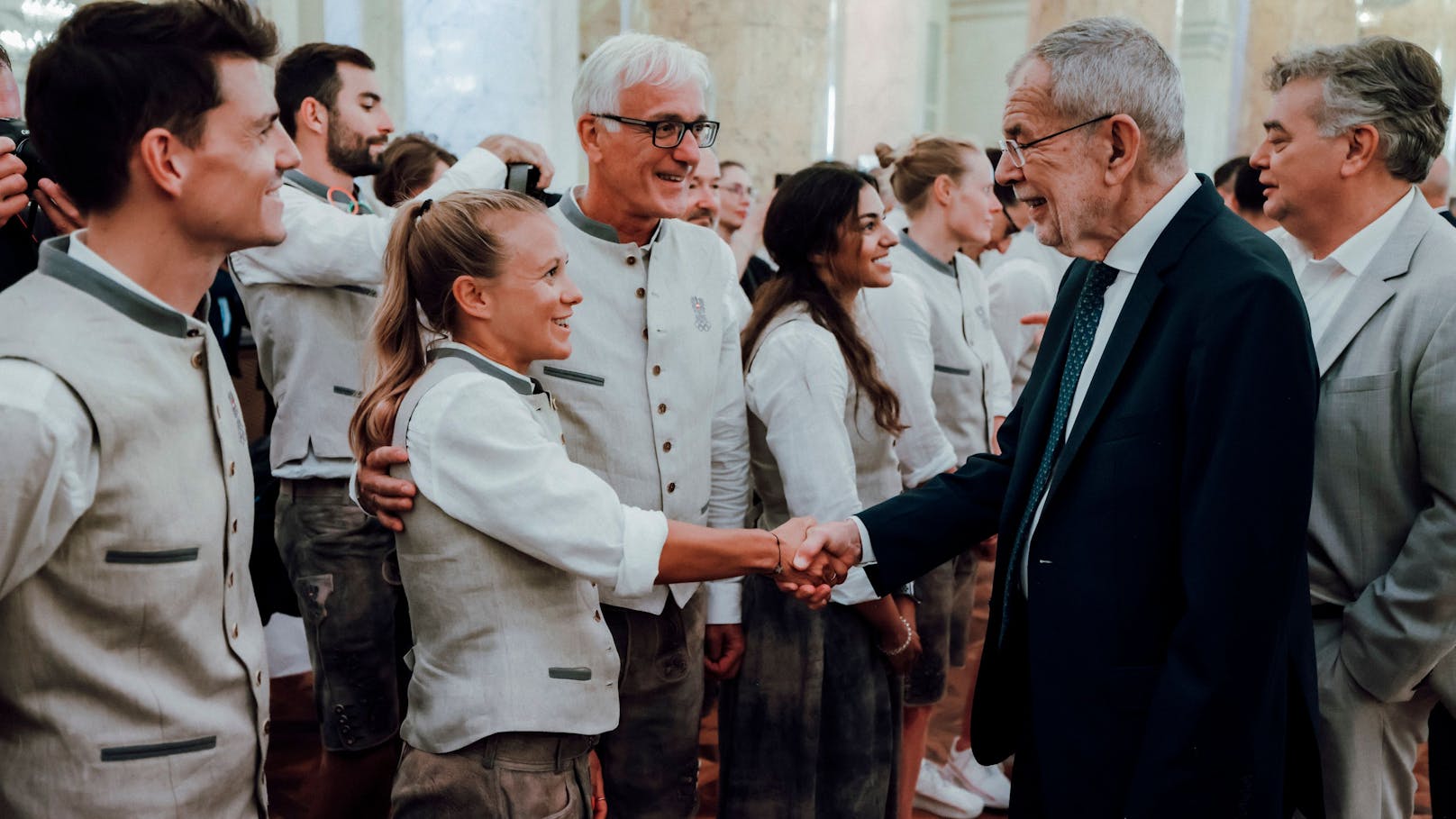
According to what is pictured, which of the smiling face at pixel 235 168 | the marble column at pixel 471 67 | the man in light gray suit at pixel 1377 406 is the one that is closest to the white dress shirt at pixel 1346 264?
the man in light gray suit at pixel 1377 406

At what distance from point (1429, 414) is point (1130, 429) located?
0.64 meters

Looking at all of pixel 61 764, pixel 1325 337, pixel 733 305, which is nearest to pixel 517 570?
pixel 61 764

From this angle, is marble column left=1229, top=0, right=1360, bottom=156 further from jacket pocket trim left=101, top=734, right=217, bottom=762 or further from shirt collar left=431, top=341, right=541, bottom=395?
jacket pocket trim left=101, top=734, right=217, bottom=762

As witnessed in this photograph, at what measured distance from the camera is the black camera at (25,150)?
75.2 inches

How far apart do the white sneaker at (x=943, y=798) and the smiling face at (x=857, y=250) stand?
4.94 feet

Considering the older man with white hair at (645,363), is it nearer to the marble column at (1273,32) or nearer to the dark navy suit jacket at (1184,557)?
the dark navy suit jacket at (1184,557)

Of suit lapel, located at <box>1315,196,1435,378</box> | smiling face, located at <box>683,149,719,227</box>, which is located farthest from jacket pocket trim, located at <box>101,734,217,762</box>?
smiling face, located at <box>683,149,719,227</box>

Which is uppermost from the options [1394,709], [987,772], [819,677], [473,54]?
[473,54]

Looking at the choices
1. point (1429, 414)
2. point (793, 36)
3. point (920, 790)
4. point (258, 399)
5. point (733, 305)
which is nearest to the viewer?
point (1429, 414)

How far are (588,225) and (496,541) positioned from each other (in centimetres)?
73

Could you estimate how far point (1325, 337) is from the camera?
6.28 feet

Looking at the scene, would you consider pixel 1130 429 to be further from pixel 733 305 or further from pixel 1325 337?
pixel 733 305

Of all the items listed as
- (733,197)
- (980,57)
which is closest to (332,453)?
(733,197)

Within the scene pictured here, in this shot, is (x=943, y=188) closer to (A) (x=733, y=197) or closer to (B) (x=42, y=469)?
(A) (x=733, y=197)
